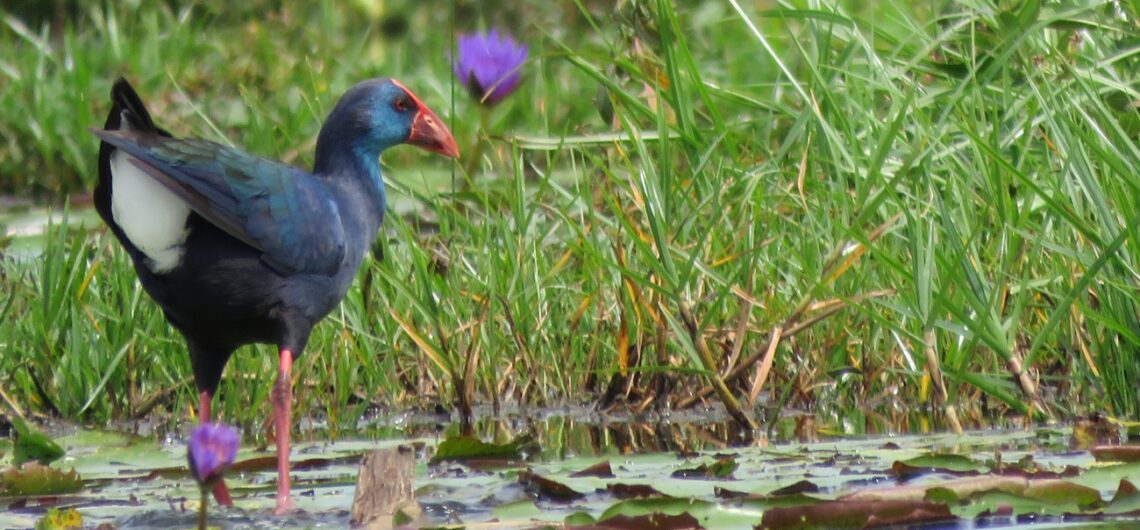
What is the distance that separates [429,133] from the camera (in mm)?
4488

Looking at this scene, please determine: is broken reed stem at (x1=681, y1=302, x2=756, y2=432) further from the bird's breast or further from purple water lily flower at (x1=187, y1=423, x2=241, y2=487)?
purple water lily flower at (x1=187, y1=423, x2=241, y2=487)

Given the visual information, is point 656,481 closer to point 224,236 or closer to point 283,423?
point 283,423

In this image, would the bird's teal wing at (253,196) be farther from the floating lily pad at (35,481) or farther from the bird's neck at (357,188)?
the floating lily pad at (35,481)

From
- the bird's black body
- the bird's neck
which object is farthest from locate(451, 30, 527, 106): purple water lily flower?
the bird's black body

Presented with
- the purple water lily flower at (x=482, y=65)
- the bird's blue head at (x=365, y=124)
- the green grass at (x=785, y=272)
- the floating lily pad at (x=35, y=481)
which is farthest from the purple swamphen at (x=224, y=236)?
the purple water lily flower at (x=482, y=65)

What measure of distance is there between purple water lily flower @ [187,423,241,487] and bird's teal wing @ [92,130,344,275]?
4.72 feet

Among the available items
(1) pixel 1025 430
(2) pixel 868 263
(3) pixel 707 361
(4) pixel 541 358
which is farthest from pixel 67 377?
(1) pixel 1025 430

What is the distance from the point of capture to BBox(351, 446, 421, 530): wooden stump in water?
9.20 feet

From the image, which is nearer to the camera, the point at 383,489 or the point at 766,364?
the point at 383,489

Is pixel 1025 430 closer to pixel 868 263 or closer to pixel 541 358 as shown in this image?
pixel 868 263

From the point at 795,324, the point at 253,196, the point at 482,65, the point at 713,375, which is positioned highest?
the point at 482,65

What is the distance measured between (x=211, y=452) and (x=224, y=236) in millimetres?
1674

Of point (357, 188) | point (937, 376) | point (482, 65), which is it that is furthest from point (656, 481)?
point (482, 65)

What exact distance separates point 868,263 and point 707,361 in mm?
507
